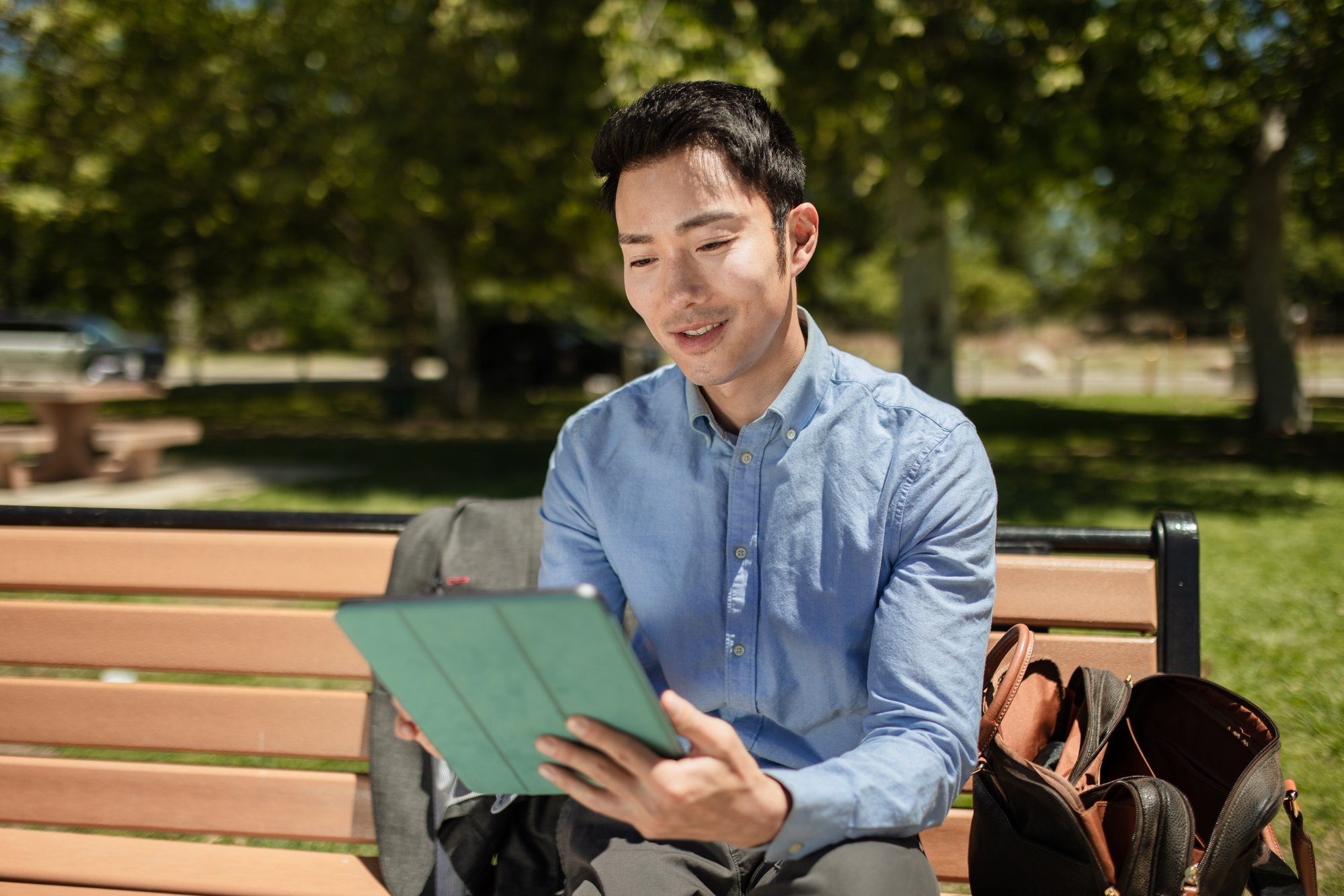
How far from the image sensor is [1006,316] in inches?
2020

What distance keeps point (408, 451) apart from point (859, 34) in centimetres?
692

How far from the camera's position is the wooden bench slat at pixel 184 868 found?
2.05 m

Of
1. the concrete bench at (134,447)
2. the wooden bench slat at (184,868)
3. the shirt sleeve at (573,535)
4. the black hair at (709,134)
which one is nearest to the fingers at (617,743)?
the shirt sleeve at (573,535)

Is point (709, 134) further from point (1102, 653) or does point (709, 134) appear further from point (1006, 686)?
point (1102, 653)

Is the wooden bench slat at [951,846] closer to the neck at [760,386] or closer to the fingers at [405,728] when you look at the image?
the neck at [760,386]

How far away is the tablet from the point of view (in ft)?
4.04

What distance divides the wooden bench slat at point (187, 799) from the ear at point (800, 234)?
1.35m

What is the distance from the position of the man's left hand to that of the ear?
0.80 metres

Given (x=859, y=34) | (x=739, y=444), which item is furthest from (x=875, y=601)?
(x=859, y=34)

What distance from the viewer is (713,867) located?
1695 mm

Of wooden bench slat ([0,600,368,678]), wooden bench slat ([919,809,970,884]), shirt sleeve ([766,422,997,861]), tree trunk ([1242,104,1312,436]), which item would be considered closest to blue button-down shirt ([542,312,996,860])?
shirt sleeve ([766,422,997,861])

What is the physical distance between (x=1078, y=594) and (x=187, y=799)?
186 cm

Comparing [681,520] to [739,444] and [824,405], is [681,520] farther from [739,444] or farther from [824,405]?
[824,405]

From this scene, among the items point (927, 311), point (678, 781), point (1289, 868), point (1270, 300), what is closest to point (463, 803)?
point (678, 781)
